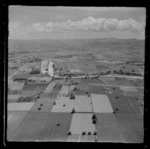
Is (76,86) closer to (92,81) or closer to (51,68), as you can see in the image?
(92,81)

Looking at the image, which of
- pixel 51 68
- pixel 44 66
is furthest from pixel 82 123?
pixel 44 66

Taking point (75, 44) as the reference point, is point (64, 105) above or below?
below

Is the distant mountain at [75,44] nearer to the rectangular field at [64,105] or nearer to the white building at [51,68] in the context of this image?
the white building at [51,68]

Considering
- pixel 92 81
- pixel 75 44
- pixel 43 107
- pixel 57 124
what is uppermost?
pixel 75 44

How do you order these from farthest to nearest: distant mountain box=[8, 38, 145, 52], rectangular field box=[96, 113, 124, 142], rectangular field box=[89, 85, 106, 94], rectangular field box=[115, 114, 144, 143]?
rectangular field box=[89, 85, 106, 94]
distant mountain box=[8, 38, 145, 52]
rectangular field box=[96, 113, 124, 142]
rectangular field box=[115, 114, 144, 143]

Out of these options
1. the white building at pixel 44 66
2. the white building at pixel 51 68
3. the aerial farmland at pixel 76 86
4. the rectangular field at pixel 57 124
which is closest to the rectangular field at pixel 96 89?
the aerial farmland at pixel 76 86

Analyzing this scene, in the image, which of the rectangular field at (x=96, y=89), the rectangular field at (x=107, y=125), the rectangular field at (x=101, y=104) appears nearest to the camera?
the rectangular field at (x=107, y=125)

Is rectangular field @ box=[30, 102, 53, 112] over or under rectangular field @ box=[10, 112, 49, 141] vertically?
over

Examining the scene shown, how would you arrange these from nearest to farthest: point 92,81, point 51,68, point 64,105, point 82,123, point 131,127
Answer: point 131,127
point 82,123
point 51,68
point 64,105
point 92,81

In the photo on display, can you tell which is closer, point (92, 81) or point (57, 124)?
point (57, 124)

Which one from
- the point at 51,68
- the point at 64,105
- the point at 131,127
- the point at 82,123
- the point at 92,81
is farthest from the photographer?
the point at 92,81

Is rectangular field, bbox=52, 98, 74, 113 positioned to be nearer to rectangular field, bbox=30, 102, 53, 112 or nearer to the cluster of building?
rectangular field, bbox=30, 102, 53, 112

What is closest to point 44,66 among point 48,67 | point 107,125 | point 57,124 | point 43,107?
point 48,67

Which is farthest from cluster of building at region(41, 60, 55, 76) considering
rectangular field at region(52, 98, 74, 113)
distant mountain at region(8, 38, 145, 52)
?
rectangular field at region(52, 98, 74, 113)
